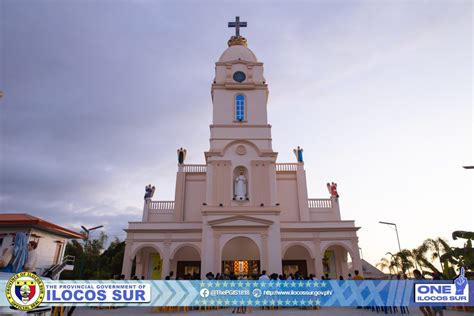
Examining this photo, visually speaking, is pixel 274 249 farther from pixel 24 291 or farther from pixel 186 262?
pixel 24 291

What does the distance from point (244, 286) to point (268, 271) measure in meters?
8.64

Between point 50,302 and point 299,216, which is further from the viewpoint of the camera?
point 299,216

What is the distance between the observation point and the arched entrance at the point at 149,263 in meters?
22.5

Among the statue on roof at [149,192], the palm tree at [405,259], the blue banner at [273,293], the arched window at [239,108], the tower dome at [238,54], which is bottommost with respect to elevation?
the blue banner at [273,293]

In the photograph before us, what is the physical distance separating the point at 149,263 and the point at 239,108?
13.6m

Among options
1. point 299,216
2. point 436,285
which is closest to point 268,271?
point 299,216

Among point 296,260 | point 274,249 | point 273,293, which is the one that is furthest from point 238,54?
point 273,293

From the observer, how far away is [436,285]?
30.7 feet

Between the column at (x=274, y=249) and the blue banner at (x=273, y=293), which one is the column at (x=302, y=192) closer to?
the column at (x=274, y=249)

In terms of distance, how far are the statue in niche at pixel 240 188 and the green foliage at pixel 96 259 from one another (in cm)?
2249

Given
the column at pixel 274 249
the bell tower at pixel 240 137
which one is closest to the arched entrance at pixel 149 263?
the bell tower at pixel 240 137

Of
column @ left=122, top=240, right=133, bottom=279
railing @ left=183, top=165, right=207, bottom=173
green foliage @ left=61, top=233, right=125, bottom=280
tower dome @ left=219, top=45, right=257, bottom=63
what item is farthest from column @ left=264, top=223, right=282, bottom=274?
green foliage @ left=61, top=233, right=125, bottom=280

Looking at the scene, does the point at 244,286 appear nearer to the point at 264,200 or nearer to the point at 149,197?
the point at 264,200

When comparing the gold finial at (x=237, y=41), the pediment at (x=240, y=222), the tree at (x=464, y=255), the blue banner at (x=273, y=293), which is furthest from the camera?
the gold finial at (x=237, y=41)
